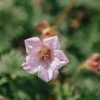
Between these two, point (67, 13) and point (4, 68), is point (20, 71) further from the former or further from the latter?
point (67, 13)

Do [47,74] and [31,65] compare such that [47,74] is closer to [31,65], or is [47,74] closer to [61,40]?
[31,65]

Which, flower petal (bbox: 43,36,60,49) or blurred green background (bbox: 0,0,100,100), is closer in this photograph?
flower petal (bbox: 43,36,60,49)

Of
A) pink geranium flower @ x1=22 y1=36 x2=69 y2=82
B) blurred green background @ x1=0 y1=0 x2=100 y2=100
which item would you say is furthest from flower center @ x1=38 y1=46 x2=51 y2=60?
blurred green background @ x1=0 y1=0 x2=100 y2=100


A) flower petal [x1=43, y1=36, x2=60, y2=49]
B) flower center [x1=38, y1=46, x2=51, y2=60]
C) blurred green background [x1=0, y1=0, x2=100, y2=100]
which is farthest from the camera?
blurred green background [x1=0, y1=0, x2=100, y2=100]

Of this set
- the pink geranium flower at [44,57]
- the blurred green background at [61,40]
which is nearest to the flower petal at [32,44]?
the pink geranium flower at [44,57]

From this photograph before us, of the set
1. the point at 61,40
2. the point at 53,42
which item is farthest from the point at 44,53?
the point at 61,40

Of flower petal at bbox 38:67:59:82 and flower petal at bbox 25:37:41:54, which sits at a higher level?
flower petal at bbox 25:37:41:54

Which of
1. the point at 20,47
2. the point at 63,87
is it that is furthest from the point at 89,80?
the point at 20,47

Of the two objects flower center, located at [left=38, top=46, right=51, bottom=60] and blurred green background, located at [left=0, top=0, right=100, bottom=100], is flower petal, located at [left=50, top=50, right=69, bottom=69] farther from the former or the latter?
blurred green background, located at [left=0, top=0, right=100, bottom=100]
